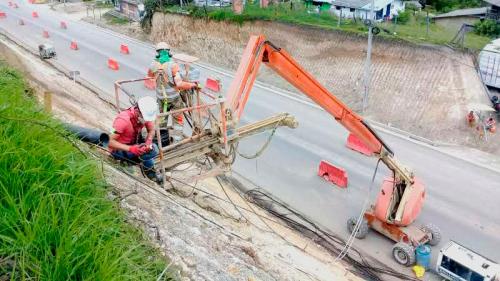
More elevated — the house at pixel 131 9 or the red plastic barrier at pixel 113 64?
the house at pixel 131 9

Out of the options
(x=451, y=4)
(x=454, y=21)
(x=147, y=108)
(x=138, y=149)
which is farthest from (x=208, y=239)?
(x=451, y=4)

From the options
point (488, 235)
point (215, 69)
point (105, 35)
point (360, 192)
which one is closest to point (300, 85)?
point (360, 192)

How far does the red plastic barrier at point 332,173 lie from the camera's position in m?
16.0

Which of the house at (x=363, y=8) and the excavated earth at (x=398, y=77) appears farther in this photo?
the house at (x=363, y=8)

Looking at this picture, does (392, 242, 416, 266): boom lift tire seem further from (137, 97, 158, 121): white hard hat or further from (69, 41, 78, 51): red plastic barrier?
(69, 41, 78, 51): red plastic barrier

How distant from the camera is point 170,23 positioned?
3975 cm

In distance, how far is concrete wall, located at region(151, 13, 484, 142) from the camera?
21766 millimetres

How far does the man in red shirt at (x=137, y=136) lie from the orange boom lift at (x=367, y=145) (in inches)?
68.4

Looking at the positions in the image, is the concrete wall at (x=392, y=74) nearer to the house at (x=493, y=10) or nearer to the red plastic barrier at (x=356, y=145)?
the red plastic barrier at (x=356, y=145)

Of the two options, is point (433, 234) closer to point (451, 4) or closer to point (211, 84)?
point (211, 84)

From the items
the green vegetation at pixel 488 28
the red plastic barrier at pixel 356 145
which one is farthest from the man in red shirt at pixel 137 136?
the green vegetation at pixel 488 28

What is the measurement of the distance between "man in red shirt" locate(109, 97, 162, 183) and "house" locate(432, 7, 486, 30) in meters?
31.3

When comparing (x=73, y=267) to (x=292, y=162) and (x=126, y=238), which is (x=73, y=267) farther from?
(x=292, y=162)

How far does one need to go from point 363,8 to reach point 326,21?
5537 mm
